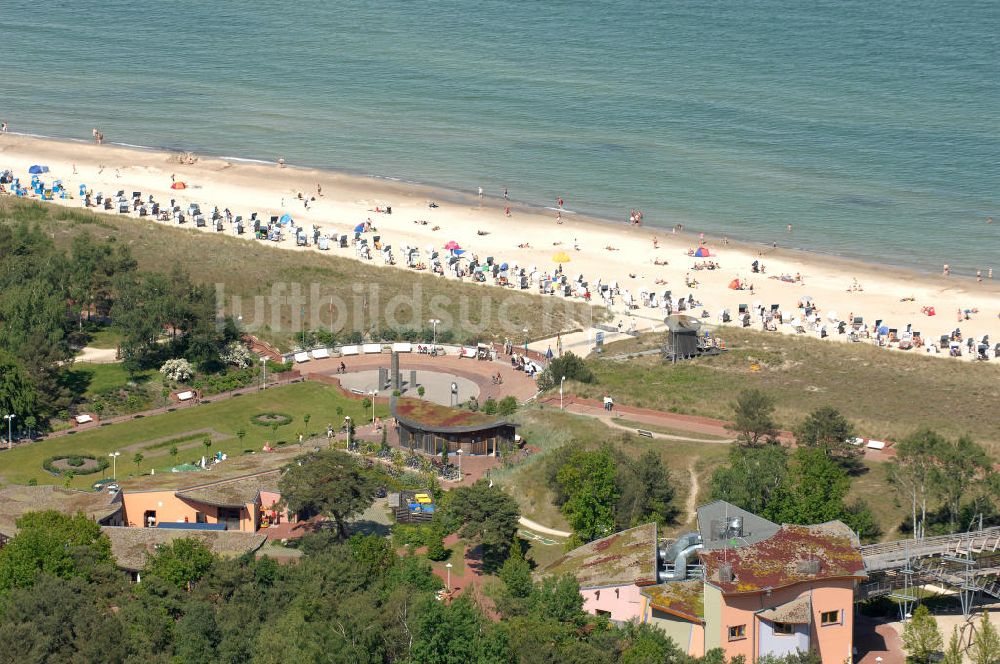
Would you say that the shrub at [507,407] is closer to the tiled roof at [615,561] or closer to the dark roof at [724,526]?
the tiled roof at [615,561]

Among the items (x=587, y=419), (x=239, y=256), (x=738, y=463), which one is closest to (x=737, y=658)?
(x=738, y=463)

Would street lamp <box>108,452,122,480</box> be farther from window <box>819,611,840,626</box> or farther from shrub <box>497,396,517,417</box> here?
window <box>819,611,840,626</box>

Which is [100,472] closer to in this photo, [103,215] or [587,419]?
[587,419]

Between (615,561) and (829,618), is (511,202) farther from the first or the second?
(829,618)

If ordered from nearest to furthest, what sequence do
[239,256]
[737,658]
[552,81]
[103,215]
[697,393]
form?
[737,658] < [697,393] < [239,256] < [103,215] < [552,81]

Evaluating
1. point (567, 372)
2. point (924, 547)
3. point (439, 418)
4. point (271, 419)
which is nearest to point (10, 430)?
point (271, 419)
